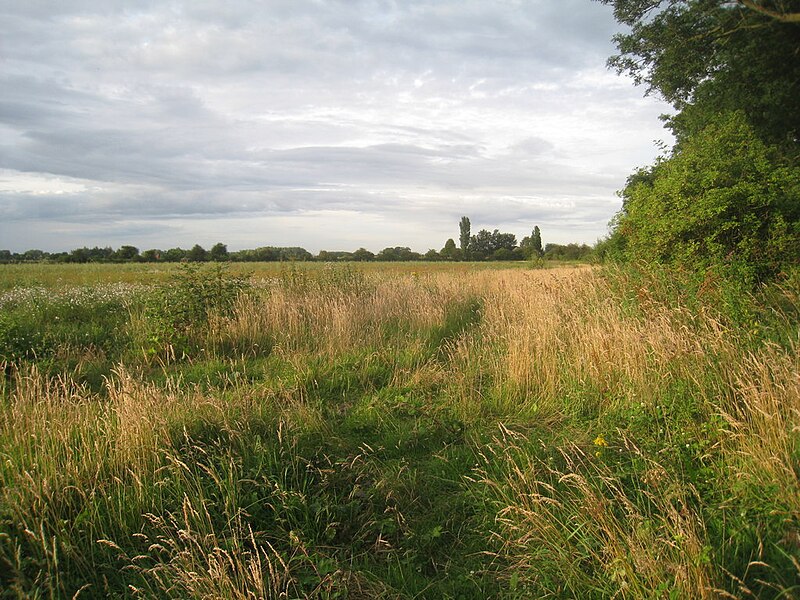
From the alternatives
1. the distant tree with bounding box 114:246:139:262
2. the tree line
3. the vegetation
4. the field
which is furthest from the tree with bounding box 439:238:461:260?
the field

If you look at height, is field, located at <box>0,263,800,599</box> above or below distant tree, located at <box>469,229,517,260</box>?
below

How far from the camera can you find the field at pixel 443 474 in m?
2.39

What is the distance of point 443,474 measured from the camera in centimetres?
371

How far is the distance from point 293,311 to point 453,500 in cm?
592

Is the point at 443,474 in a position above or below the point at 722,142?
below

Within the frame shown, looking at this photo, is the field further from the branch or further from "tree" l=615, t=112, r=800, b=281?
the branch

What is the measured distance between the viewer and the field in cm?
239

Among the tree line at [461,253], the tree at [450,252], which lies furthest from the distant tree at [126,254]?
the tree at [450,252]

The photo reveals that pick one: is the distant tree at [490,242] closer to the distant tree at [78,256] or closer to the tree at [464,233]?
the tree at [464,233]

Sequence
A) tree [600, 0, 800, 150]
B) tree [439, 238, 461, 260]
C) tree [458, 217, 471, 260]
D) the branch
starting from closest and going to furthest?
the branch
tree [600, 0, 800, 150]
tree [439, 238, 461, 260]
tree [458, 217, 471, 260]

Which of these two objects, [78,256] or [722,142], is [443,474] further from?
[78,256]

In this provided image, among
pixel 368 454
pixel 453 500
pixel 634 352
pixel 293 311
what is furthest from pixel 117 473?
pixel 293 311

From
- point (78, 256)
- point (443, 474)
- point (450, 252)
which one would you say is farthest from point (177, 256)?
point (450, 252)

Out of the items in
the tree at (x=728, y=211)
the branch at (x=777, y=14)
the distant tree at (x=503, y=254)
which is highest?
the branch at (x=777, y=14)
